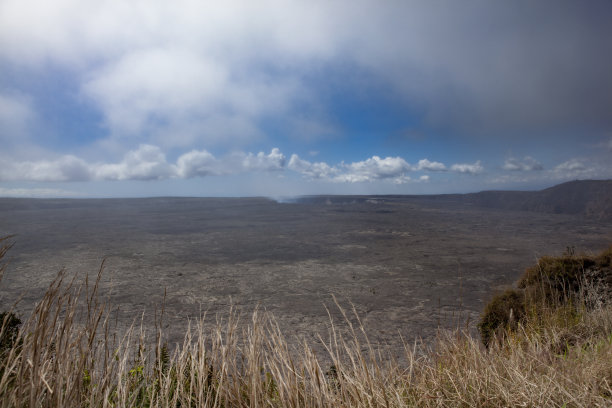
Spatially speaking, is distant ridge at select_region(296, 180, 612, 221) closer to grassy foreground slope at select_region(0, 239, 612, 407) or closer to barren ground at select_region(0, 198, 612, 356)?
barren ground at select_region(0, 198, 612, 356)

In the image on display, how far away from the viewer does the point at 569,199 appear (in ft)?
158

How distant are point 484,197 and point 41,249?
69.1m

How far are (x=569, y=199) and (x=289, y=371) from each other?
58.0 meters

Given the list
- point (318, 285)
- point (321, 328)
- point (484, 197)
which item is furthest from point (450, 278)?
point (484, 197)

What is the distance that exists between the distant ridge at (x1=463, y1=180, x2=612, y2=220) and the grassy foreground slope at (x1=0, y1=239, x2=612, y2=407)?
42465mm

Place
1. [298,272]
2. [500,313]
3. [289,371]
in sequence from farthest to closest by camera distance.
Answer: [298,272]
[500,313]
[289,371]

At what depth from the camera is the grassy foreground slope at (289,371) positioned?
1.72 m

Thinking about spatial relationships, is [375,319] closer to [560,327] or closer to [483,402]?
[560,327]

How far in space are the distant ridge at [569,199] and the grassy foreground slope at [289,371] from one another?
139 ft

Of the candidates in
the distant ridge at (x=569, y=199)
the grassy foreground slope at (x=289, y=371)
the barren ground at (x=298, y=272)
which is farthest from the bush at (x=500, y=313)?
the distant ridge at (x=569, y=199)

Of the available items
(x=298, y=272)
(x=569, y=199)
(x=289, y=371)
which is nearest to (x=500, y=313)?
(x=289, y=371)

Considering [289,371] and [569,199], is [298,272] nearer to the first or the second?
[289,371]

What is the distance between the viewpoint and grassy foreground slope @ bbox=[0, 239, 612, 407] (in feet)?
5.65

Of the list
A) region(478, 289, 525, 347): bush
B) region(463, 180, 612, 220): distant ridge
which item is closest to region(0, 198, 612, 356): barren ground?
region(478, 289, 525, 347): bush
